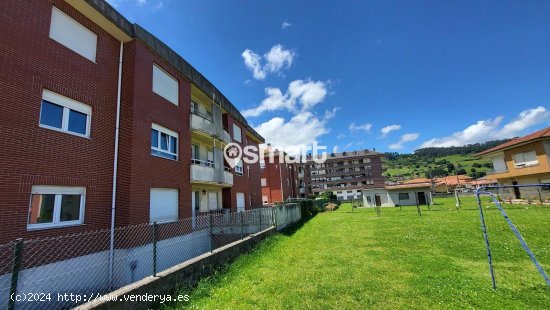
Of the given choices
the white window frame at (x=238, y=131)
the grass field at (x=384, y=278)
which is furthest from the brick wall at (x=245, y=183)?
the grass field at (x=384, y=278)

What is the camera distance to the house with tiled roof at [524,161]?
2560 centimetres

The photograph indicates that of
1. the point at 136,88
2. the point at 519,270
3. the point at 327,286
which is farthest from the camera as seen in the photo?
the point at 136,88

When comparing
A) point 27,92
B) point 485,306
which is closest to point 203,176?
point 27,92

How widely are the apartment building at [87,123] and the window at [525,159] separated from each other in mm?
33749

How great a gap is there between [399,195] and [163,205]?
38885mm

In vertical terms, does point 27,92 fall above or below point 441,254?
above

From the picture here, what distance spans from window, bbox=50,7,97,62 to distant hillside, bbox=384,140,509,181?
11113 cm

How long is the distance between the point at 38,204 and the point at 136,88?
565 cm

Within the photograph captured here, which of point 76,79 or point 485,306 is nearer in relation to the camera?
point 485,306

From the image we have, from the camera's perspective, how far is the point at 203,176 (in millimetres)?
15336

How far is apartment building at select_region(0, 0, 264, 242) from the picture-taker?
24.2 ft

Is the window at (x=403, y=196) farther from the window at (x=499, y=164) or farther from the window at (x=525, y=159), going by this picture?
the window at (x=525, y=159)

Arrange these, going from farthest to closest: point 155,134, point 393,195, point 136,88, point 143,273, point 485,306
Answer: point 393,195
point 155,134
point 136,88
point 143,273
point 485,306

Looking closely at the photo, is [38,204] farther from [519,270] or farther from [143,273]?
[519,270]
